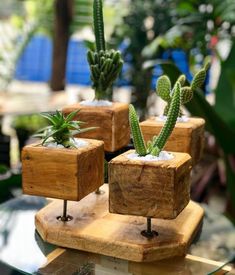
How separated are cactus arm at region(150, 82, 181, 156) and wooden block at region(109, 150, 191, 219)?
32 mm

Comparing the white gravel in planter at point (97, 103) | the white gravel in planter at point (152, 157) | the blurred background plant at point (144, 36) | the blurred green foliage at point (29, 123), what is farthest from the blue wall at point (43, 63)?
the white gravel in planter at point (152, 157)

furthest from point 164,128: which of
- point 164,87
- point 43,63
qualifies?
point 43,63

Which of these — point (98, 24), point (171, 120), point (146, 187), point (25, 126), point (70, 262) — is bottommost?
point (25, 126)

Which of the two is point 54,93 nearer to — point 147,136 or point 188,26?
point 188,26

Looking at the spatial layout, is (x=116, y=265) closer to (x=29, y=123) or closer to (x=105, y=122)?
(x=105, y=122)

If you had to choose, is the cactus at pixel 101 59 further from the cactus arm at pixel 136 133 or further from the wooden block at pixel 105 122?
the cactus arm at pixel 136 133

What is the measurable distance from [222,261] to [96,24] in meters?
0.51

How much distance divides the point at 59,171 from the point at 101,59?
0.85 ft

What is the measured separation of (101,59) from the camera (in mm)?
984

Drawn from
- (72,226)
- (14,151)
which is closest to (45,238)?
(72,226)

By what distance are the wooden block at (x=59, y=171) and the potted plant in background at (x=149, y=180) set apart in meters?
0.06

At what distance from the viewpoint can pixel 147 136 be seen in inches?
38.7

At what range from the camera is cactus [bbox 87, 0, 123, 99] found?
0.99 metres

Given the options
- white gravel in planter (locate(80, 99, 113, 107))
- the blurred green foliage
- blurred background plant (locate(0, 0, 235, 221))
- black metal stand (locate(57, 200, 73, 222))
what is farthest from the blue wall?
A: black metal stand (locate(57, 200, 73, 222))
